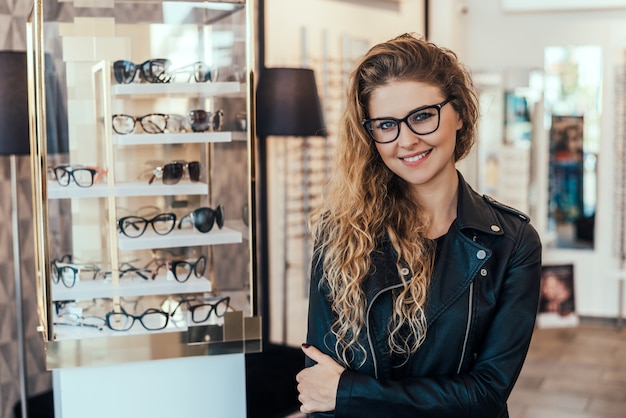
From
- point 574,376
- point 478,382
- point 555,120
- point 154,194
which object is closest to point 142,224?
point 154,194

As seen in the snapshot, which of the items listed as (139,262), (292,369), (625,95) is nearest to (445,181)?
(139,262)

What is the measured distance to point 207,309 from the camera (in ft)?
8.15

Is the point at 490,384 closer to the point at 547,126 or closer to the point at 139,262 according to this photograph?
the point at 139,262

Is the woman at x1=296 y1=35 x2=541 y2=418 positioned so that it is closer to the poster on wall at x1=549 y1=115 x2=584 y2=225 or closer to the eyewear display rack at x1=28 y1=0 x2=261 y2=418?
the eyewear display rack at x1=28 y1=0 x2=261 y2=418

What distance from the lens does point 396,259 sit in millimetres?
1659

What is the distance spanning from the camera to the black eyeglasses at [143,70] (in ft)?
7.90

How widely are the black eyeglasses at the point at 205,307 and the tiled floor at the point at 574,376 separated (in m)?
1.59

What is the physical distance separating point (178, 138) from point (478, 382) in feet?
4.08

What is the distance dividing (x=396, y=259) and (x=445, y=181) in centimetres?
20

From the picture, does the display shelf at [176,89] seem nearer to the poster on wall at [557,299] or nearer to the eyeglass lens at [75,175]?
the eyeglass lens at [75,175]

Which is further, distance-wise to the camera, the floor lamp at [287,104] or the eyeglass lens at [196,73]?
the floor lamp at [287,104]

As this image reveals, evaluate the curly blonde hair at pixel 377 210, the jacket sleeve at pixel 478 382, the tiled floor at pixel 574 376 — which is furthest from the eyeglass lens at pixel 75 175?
the tiled floor at pixel 574 376

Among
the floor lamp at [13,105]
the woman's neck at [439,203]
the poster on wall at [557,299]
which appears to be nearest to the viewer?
the woman's neck at [439,203]

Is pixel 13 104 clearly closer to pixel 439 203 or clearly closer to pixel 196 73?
pixel 196 73
